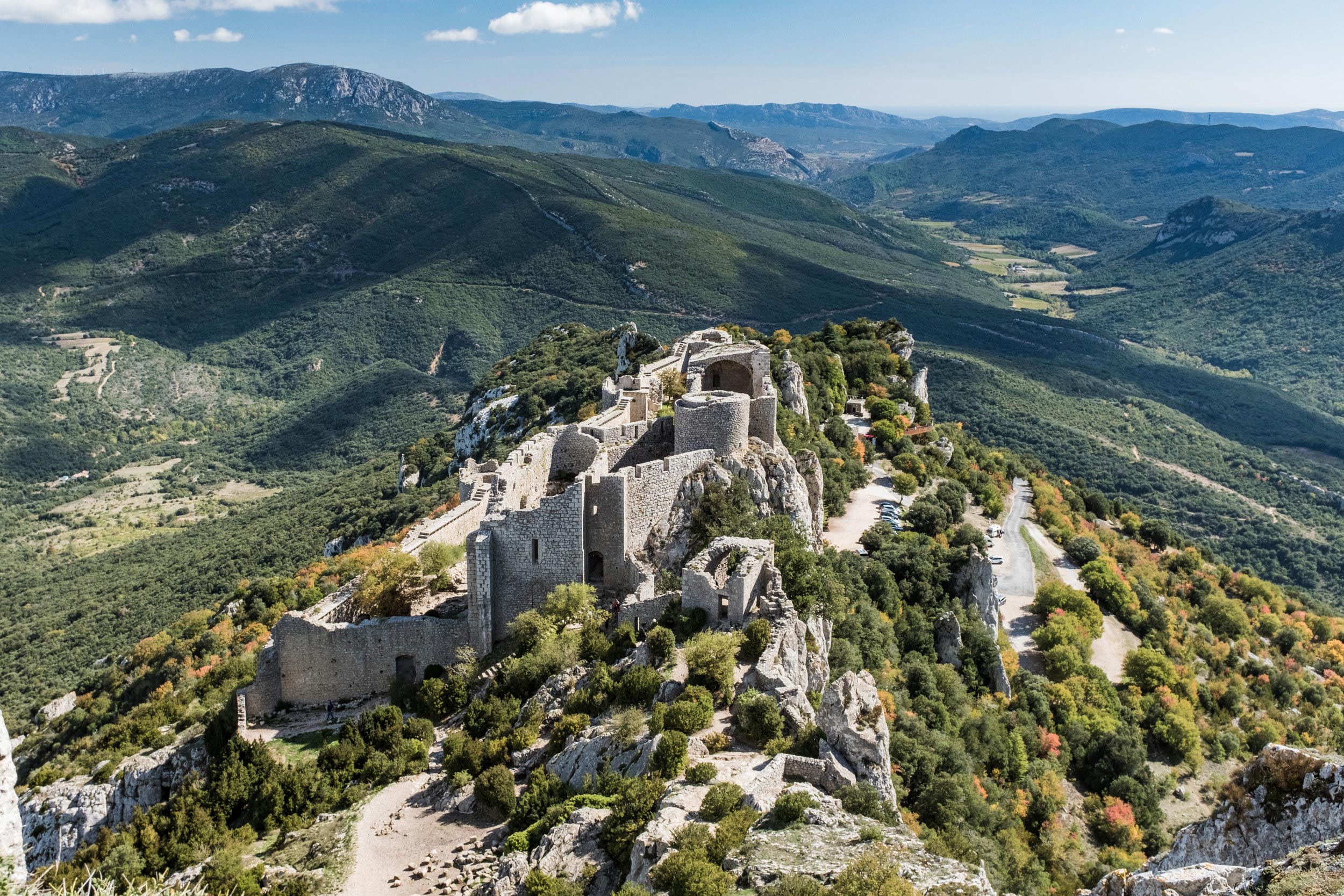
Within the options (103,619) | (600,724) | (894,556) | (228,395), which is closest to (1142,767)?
(894,556)

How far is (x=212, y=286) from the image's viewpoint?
19212cm

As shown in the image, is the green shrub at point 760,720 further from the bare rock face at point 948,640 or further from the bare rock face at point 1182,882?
the bare rock face at point 948,640

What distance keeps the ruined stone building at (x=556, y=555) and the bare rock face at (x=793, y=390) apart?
555 inches

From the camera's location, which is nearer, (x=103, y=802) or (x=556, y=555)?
(x=103, y=802)

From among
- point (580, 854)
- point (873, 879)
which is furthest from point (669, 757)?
point (873, 879)

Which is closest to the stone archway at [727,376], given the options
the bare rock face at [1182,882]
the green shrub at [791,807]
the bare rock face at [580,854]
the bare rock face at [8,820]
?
the bare rock face at [580,854]

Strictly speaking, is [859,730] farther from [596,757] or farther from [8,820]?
[8,820]

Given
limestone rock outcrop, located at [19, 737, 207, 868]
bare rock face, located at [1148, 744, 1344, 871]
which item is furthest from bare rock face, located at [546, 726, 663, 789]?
limestone rock outcrop, located at [19, 737, 207, 868]

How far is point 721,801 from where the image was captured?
1656cm

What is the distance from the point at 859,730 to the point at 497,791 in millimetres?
7806

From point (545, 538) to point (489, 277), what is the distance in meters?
160

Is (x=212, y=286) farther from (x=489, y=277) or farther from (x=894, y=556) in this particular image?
(x=894, y=556)

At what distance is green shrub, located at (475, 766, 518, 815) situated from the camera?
19875mm

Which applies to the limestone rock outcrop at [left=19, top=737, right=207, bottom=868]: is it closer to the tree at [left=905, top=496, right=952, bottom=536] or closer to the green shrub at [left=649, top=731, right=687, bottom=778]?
the green shrub at [left=649, top=731, right=687, bottom=778]
